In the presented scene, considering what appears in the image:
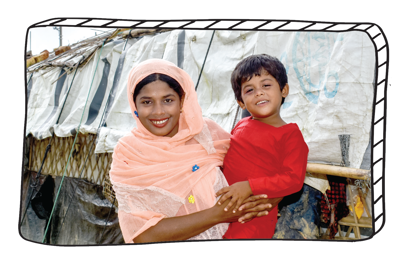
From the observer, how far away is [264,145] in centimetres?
94

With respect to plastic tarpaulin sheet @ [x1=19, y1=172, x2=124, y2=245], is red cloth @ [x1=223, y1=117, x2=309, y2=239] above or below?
→ above

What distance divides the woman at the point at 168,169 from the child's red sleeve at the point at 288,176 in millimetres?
46

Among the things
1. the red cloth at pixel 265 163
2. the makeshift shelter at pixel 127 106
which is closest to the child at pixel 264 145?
the red cloth at pixel 265 163

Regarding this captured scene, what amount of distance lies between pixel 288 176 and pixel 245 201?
0.15m

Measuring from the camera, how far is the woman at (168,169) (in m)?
0.94

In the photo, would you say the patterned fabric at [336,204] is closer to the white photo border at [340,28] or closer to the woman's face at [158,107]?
the white photo border at [340,28]

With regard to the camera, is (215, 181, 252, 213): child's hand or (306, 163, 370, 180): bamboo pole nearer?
(215, 181, 252, 213): child's hand

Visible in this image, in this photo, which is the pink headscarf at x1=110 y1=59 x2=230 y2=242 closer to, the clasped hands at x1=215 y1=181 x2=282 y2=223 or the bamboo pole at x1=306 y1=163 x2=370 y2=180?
the clasped hands at x1=215 y1=181 x2=282 y2=223

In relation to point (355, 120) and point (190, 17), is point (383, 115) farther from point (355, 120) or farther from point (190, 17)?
point (190, 17)

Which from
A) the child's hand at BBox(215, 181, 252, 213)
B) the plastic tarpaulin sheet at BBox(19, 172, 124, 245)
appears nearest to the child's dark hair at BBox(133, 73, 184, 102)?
the child's hand at BBox(215, 181, 252, 213)

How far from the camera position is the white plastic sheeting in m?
1.14

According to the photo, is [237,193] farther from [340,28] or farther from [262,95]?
[340,28]

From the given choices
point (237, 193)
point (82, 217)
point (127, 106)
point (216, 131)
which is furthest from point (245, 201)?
point (82, 217)

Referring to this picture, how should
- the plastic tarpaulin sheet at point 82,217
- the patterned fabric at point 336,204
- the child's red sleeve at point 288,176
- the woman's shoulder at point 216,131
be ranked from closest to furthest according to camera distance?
the child's red sleeve at point 288,176 < the woman's shoulder at point 216,131 < the patterned fabric at point 336,204 < the plastic tarpaulin sheet at point 82,217
